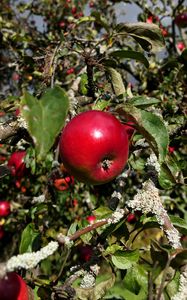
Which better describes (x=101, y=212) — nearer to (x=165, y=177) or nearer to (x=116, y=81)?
(x=165, y=177)

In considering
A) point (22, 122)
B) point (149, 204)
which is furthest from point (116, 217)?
point (22, 122)

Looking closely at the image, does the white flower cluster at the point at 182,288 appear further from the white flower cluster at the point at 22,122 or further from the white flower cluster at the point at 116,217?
the white flower cluster at the point at 22,122

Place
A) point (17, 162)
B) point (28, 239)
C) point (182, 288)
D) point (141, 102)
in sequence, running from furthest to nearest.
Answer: point (17, 162)
point (28, 239)
point (141, 102)
point (182, 288)

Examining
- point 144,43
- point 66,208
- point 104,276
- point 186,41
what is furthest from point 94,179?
point 186,41

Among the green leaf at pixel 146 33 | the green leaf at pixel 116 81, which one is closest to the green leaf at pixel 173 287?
the green leaf at pixel 116 81

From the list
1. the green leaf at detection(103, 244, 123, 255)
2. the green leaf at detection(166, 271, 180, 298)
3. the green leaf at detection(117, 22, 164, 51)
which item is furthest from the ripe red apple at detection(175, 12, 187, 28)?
the green leaf at detection(166, 271, 180, 298)

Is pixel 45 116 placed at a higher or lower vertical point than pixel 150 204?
higher

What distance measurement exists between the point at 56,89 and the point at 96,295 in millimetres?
458

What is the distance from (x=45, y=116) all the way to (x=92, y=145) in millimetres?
Answer: 245

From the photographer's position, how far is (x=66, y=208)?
3.49 metres

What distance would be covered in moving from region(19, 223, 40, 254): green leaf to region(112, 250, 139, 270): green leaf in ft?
0.79

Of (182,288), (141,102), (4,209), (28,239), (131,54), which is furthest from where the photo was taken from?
(4,209)

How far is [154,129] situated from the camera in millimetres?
916

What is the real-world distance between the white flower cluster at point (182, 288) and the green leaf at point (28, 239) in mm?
420
